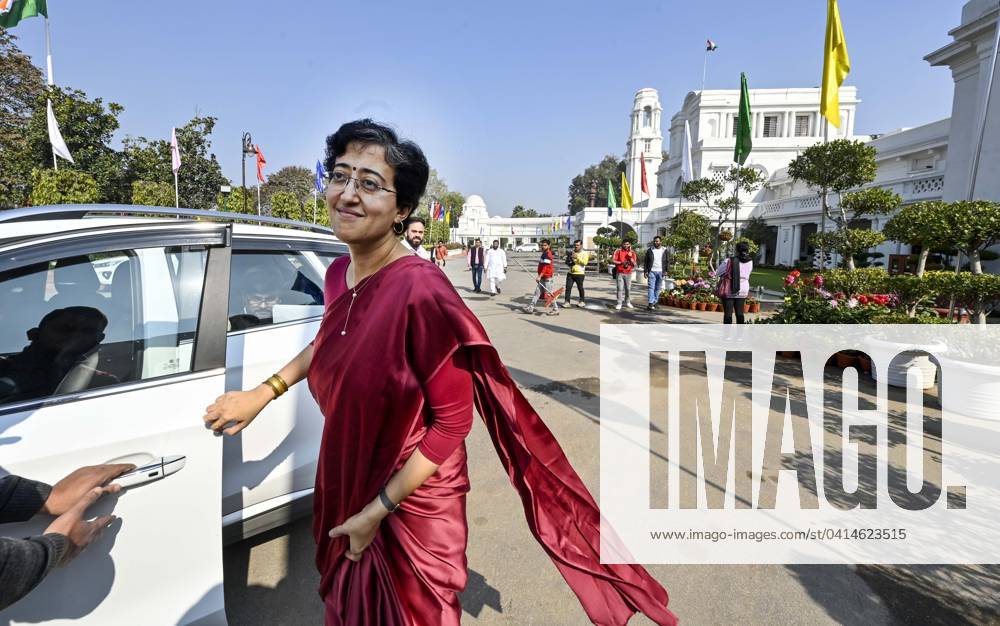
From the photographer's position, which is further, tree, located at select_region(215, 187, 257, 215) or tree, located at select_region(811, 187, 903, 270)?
tree, located at select_region(215, 187, 257, 215)

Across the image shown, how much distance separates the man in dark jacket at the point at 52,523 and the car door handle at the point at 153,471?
0.02 meters

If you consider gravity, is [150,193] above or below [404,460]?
above

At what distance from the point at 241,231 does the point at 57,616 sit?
1855 mm

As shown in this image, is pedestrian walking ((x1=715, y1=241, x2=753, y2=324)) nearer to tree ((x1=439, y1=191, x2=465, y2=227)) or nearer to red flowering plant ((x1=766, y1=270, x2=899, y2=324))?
red flowering plant ((x1=766, y1=270, x2=899, y2=324))

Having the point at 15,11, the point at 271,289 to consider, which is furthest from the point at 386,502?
the point at 15,11

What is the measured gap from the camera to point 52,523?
1.38m

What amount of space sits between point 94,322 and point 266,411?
740 mm

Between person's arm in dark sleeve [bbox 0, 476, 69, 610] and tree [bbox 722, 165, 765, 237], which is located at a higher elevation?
tree [bbox 722, 165, 765, 237]

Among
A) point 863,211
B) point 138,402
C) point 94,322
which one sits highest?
point 863,211

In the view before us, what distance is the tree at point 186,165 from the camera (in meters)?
33.1

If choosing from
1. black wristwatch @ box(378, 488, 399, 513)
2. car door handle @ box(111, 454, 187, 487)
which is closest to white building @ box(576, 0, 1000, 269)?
black wristwatch @ box(378, 488, 399, 513)

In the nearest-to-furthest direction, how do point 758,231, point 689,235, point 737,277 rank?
point 737,277, point 689,235, point 758,231

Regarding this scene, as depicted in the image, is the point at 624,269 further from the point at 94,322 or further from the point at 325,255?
the point at 94,322

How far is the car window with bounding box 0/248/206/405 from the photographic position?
5.76ft
